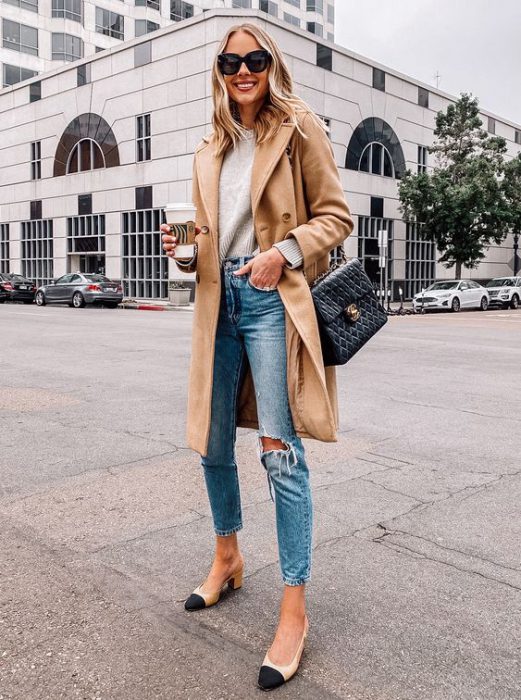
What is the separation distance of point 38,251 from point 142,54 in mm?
12566

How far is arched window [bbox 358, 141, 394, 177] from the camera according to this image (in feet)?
112

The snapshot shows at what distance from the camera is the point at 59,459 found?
5012 mm

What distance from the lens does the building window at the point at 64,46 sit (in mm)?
49781

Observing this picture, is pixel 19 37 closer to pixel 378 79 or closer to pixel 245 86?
pixel 378 79

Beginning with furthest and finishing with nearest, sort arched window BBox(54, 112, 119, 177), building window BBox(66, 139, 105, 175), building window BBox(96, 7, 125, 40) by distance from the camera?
1. building window BBox(96, 7, 125, 40)
2. building window BBox(66, 139, 105, 175)
3. arched window BBox(54, 112, 119, 177)

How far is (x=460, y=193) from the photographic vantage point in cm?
3133

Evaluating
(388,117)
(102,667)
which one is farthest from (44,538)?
(388,117)

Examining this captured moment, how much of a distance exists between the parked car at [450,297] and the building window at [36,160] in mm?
22360

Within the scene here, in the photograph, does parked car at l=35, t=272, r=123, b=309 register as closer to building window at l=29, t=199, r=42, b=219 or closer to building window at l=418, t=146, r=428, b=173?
building window at l=29, t=199, r=42, b=219

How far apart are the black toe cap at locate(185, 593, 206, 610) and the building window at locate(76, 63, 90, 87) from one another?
119ft

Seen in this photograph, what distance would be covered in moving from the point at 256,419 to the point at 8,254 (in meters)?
41.5

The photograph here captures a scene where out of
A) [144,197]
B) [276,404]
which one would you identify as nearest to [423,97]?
[144,197]

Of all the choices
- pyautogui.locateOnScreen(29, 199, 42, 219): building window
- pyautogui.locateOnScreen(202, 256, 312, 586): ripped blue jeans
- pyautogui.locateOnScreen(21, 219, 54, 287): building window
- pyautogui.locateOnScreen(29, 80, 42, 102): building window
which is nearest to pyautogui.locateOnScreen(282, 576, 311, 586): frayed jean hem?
pyautogui.locateOnScreen(202, 256, 312, 586): ripped blue jeans

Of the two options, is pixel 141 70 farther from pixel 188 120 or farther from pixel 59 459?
pixel 59 459
